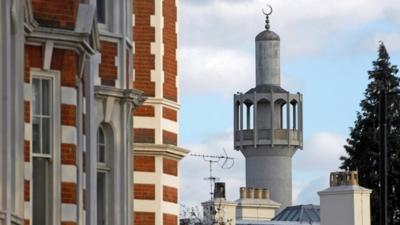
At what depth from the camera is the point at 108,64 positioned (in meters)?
30.6

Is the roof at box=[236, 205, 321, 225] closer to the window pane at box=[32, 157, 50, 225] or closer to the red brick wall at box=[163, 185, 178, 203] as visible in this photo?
the red brick wall at box=[163, 185, 178, 203]

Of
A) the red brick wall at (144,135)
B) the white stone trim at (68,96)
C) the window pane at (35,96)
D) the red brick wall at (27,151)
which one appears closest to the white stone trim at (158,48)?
the red brick wall at (144,135)

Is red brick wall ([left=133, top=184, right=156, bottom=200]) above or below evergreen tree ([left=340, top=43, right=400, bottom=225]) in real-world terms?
below

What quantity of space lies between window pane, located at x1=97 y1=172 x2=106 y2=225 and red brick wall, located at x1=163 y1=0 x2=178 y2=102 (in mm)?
7139

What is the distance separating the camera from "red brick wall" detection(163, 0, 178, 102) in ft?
124

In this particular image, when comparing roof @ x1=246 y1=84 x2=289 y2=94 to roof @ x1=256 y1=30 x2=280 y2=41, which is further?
roof @ x1=246 y1=84 x2=289 y2=94

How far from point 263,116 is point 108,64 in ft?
440

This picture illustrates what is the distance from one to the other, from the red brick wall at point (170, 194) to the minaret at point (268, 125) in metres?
121

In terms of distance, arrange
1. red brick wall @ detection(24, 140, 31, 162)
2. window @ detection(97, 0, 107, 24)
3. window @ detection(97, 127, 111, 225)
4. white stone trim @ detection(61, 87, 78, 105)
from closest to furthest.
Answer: red brick wall @ detection(24, 140, 31, 162), white stone trim @ detection(61, 87, 78, 105), window @ detection(97, 127, 111, 225), window @ detection(97, 0, 107, 24)

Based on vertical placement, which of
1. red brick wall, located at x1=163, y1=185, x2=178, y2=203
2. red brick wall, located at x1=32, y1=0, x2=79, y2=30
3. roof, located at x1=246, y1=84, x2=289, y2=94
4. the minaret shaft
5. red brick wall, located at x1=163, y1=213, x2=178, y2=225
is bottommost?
red brick wall, located at x1=163, y1=213, x2=178, y2=225

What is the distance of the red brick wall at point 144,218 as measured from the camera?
37.0 meters

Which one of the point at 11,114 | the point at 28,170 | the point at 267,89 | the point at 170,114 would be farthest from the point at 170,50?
the point at 267,89

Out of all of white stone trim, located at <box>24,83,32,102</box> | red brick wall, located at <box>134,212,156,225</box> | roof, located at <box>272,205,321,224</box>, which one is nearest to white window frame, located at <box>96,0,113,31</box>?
white stone trim, located at <box>24,83,32,102</box>

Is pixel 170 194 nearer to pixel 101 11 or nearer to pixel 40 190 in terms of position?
pixel 101 11
